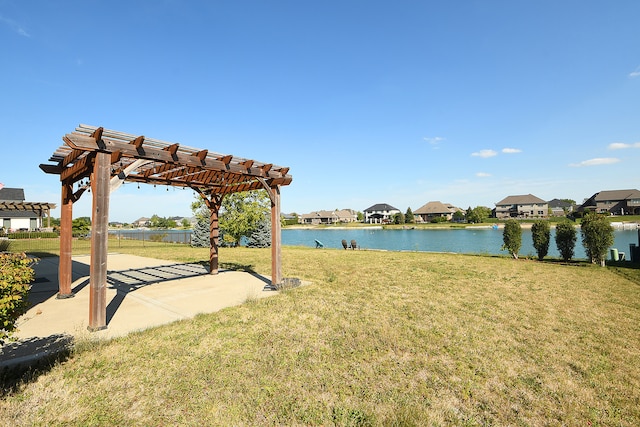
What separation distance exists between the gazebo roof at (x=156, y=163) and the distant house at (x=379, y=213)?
10111 cm

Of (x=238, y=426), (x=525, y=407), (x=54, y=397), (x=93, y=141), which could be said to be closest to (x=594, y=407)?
(x=525, y=407)

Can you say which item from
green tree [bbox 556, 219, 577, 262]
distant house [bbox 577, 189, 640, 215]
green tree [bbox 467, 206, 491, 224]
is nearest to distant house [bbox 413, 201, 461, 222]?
green tree [bbox 467, 206, 491, 224]

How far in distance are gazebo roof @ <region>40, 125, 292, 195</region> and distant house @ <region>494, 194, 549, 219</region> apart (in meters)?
98.6

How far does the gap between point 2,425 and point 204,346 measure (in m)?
2.15

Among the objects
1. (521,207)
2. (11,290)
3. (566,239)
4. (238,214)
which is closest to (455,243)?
(566,239)

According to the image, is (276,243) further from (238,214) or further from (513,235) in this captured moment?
(238,214)

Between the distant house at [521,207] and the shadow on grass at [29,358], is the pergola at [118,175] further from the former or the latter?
the distant house at [521,207]

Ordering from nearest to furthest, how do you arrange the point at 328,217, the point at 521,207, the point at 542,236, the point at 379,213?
1. the point at 542,236
2. the point at 521,207
3. the point at 379,213
4. the point at 328,217

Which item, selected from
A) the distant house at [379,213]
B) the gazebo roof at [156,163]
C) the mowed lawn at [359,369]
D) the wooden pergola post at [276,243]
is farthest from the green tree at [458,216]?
the wooden pergola post at [276,243]

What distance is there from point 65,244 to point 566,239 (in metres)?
18.5

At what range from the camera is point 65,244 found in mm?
7586

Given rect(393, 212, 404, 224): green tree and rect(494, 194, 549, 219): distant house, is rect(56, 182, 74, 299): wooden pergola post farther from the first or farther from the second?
rect(494, 194, 549, 219): distant house

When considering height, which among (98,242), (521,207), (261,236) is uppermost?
(521,207)

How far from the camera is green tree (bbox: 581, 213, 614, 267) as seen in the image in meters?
11.8
